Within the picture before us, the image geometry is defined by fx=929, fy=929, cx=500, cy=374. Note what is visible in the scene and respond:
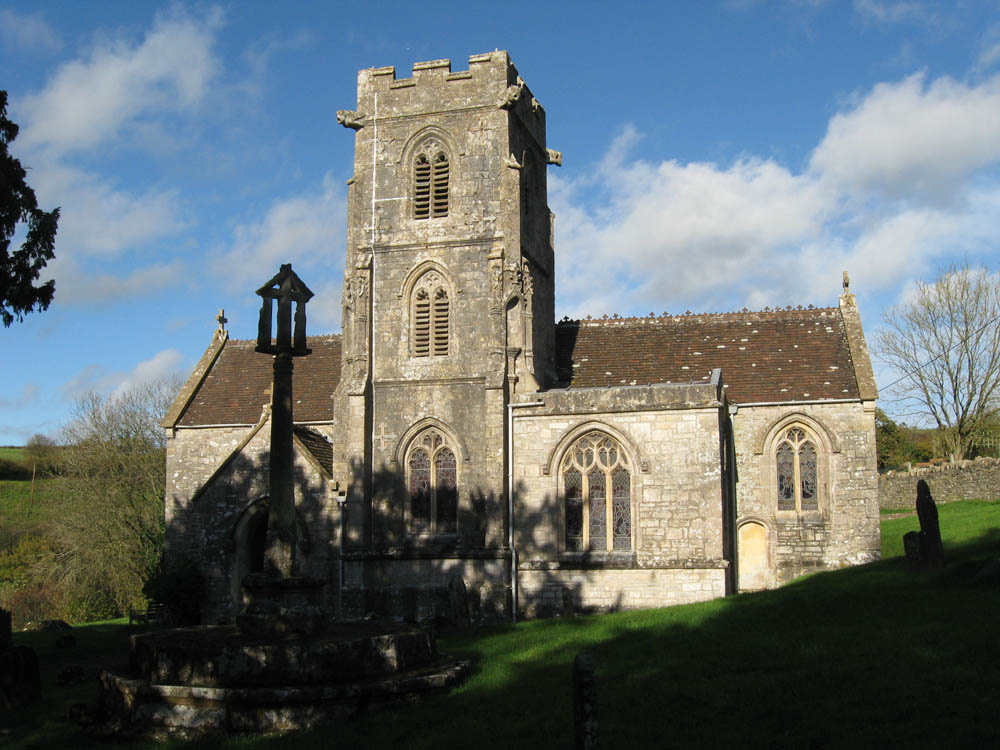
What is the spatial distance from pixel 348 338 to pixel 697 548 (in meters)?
10.3

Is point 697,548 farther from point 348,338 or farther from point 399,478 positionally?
point 348,338

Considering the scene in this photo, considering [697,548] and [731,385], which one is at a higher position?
[731,385]

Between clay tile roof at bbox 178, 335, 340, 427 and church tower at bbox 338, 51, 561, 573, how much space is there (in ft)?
14.4

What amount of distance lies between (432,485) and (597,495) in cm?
423

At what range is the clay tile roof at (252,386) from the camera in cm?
2820

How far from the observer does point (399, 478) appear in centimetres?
2370

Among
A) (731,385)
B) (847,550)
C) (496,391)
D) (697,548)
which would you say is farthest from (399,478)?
(847,550)

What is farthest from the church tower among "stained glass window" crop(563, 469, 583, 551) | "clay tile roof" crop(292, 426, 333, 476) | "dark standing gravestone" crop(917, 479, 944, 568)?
"dark standing gravestone" crop(917, 479, 944, 568)

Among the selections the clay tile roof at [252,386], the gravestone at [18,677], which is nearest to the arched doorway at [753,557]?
the clay tile roof at [252,386]

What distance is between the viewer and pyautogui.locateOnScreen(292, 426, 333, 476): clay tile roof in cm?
2452

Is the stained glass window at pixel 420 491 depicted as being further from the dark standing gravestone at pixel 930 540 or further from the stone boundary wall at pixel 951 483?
the stone boundary wall at pixel 951 483

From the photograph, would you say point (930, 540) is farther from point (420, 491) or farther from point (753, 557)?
point (420, 491)

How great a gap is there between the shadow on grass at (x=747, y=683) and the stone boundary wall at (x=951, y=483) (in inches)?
858

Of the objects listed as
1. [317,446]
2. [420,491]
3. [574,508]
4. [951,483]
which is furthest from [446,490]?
[951,483]
